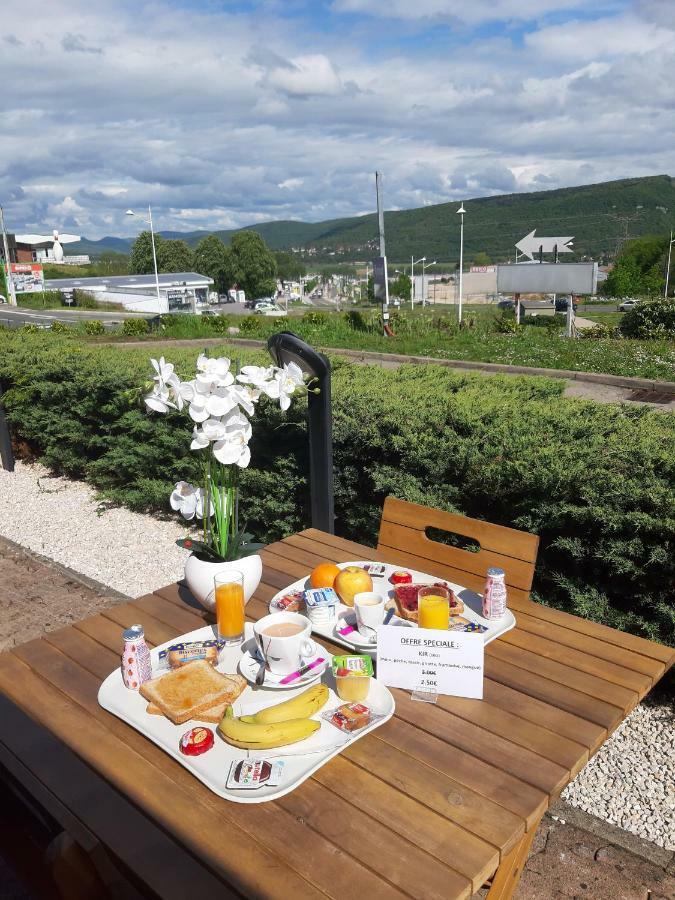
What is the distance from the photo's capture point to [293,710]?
5.07 ft

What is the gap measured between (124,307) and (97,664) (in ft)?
166

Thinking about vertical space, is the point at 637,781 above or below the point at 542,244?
below

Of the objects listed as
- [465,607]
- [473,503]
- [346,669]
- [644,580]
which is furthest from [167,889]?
[473,503]

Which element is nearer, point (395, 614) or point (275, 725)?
point (275, 725)

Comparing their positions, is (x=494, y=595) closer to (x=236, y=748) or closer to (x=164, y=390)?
(x=236, y=748)

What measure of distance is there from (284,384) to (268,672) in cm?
87

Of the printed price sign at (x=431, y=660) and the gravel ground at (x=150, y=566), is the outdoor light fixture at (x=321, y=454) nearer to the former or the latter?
the gravel ground at (x=150, y=566)

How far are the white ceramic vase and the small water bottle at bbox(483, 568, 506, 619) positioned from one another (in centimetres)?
73

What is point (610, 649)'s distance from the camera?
73.9 inches

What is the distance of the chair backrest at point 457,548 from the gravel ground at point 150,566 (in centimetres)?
87

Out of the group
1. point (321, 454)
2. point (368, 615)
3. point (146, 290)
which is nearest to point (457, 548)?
point (368, 615)

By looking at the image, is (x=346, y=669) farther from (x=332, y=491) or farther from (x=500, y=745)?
(x=332, y=491)

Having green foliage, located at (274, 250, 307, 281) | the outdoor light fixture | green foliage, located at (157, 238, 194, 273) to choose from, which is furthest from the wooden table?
green foliage, located at (274, 250, 307, 281)

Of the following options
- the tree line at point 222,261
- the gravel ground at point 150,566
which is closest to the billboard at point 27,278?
the tree line at point 222,261
